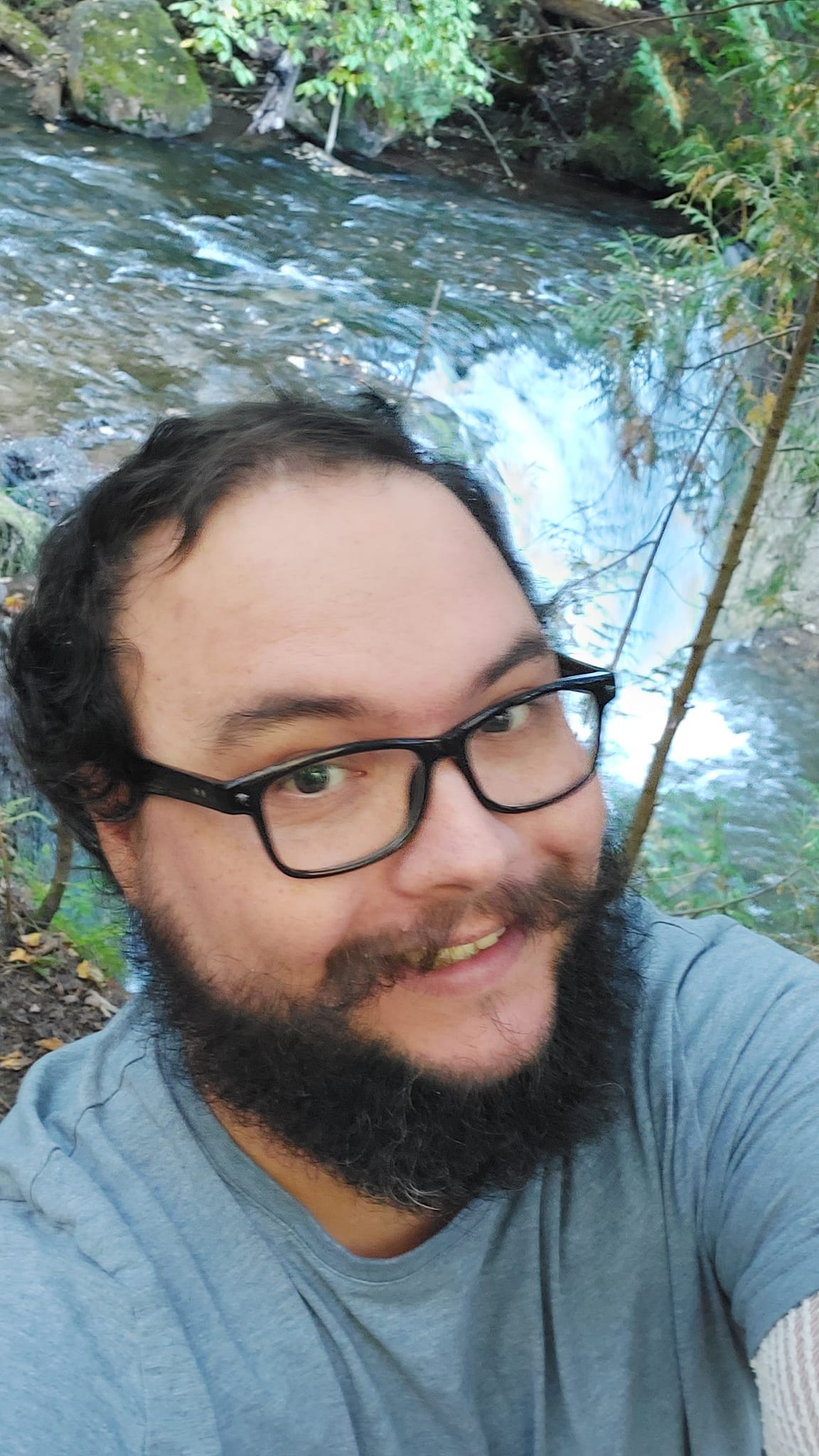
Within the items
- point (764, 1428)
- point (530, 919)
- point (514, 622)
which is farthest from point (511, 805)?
point (764, 1428)

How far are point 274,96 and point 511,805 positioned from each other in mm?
11458

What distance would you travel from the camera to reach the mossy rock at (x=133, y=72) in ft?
32.0

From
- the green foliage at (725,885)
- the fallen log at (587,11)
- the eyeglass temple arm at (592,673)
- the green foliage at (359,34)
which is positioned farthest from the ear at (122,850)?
the fallen log at (587,11)

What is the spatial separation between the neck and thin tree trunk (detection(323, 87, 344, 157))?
1125 centimetres

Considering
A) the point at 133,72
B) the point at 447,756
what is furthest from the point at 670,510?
the point at 133,72

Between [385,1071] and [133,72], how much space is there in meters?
11.1

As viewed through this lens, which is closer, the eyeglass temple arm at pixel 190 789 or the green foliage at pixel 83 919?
the eyeglass temple arm at pixel 190 789

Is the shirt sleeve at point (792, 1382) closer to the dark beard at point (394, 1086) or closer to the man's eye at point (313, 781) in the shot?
the dark beard at point (394, 1086)

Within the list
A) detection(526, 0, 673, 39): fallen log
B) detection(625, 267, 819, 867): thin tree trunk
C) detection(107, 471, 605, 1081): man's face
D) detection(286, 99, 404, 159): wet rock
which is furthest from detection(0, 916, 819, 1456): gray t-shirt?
detection(526, 0, 673, 39): fallen log

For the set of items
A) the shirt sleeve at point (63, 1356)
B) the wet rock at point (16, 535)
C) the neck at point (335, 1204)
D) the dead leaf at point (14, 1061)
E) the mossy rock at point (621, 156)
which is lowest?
the dead leaf at point (14, 1061)

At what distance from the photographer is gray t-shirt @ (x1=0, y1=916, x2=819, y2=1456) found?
1.08m

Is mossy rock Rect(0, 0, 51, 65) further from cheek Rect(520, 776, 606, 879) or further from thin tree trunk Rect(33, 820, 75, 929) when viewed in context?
cheek Rect(520, 776, 606, 879)

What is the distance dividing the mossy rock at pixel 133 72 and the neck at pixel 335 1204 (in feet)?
35.3

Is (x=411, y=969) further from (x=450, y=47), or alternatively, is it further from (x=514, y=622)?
(x=450, y=47)
